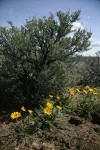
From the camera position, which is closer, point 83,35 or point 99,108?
point 99,108

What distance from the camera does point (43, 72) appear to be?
695 cm

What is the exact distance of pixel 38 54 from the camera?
25.1 ft

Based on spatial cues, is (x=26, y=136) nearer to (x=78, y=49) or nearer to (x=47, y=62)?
(x=47, y=62)

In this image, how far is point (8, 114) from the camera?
21.1 feet

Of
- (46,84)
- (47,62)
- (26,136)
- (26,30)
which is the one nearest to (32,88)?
(46,84)

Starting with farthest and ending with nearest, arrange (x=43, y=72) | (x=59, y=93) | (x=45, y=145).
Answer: (x=59, y=93), (x=43, y=72), (x=45, y=145)

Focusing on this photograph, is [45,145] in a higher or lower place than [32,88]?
lower

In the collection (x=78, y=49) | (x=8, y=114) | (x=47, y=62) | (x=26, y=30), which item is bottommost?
(x=8, y=114)

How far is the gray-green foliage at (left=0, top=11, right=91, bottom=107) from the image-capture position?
700 centimetres

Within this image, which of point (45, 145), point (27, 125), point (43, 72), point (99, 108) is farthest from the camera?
point (43, 72)

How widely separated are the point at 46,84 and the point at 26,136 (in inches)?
102

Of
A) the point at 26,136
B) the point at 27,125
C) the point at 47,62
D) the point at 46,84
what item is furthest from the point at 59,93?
the point at 26,136

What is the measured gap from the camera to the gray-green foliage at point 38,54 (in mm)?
7004

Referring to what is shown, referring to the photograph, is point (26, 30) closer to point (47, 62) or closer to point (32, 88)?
point (47, 62)
